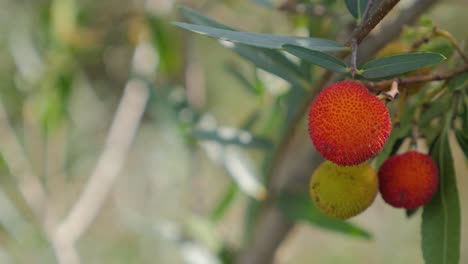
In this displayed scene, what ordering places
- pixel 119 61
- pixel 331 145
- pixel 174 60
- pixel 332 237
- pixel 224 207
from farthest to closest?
pixel 332 237 < pixel 119 61 < pixel 174 60 < pixel 224 207 < pixel 331 145

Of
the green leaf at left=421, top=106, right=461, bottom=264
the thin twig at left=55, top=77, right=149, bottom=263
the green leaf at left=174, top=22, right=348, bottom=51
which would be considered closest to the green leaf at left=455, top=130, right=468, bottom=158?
the green leaf at left=421, top=106, right=461, bottom=264

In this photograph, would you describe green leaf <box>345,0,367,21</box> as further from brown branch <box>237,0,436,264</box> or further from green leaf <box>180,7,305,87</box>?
brown branch <box>237,0,436,264</box>

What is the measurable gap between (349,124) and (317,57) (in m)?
0.07

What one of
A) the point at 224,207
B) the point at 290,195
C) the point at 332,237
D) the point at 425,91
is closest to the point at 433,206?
the point at 425,91

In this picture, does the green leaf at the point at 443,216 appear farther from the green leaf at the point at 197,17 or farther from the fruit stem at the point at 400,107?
the green leaf at the point at 197,17

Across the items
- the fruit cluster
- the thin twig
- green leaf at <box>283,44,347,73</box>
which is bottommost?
the thin twig

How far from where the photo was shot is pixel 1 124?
5.63ft

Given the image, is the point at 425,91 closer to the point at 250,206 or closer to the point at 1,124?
the point at 250,206

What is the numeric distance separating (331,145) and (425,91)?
0.27 m

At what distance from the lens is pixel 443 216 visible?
Answer: 0.66 meters

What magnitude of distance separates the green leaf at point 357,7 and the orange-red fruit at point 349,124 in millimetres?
117

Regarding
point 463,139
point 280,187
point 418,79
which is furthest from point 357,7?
point 280,187

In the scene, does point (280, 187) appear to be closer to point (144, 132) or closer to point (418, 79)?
point (418, 79)

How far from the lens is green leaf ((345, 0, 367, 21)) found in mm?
609
